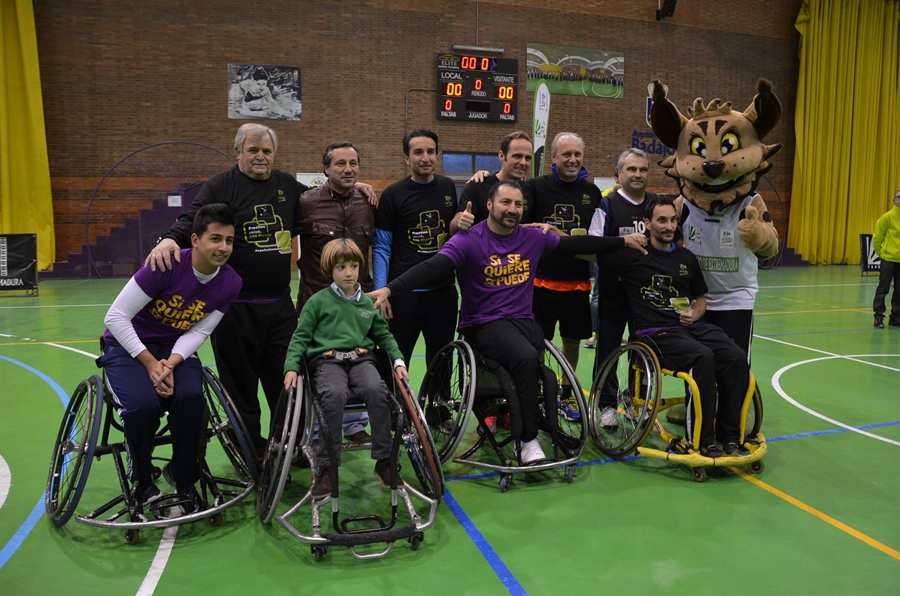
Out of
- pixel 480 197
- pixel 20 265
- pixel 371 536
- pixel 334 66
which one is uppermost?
pixel 334 66

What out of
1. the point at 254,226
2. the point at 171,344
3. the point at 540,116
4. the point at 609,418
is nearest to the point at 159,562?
the point at 171,344

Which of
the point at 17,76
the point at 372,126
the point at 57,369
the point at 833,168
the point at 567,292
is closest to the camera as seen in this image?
the point at 567,292

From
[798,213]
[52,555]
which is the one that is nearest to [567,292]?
[52,555]

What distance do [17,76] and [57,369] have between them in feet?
27.1

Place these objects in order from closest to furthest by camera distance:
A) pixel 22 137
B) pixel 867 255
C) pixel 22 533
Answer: pixel 22 533 → pixel 22 137 → pixel 867 255

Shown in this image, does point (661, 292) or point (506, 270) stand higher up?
point (506, 270)

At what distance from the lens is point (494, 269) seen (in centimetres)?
328

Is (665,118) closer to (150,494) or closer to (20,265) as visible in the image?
(150,494)

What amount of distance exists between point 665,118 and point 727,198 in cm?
57

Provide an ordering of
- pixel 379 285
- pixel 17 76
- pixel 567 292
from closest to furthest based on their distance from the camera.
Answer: pixel 379 285 < pixel 567 292 < pixel 17 76

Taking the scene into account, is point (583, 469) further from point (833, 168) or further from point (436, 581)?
point (833, 168)

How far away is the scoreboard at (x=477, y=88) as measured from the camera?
12.5 metres

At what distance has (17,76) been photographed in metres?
11.1

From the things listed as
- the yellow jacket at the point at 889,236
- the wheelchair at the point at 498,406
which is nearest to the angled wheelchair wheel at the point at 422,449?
the wheelchair at the point at 498,406
